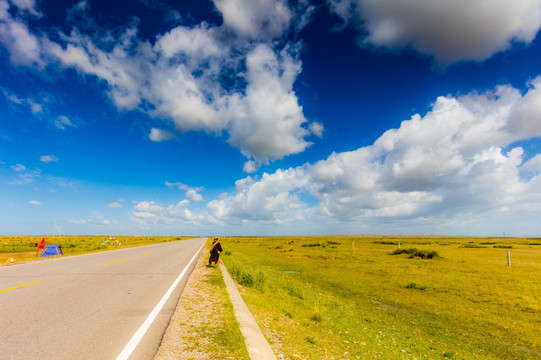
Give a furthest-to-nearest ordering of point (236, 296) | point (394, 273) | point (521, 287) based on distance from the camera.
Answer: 1. point (394, 273)
2. point (521, 287)
3. point (236, 296)

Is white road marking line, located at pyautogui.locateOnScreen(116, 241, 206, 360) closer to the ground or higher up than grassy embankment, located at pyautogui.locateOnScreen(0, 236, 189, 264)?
higher up

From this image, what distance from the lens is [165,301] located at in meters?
8.10

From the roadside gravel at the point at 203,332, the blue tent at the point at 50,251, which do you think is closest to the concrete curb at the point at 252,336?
the roadside gravel at the point at 203,332

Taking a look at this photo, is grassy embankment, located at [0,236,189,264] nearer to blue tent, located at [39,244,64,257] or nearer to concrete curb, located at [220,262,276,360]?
blue tent, located at [39,244,64,257]

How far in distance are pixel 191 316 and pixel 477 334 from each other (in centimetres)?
857

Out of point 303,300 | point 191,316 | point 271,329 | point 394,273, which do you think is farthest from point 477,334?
point 394,273

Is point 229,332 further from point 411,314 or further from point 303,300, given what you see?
point 411,314

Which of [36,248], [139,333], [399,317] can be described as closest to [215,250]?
[399,317]

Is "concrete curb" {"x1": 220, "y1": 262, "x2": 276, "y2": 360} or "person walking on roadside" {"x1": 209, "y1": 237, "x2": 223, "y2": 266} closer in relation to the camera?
"concrete curb" {"x1": 220, "y1": 262, "x2": 276, "y2": 360}

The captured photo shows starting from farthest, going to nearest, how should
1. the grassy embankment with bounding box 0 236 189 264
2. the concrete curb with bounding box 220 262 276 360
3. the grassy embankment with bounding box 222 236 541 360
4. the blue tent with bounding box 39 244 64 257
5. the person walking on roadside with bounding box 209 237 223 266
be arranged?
the grassy embankment with bounding box 0 236 189 264, the blue tent with bounding box 39 244 64 257, the person walking on roadside with bounding box 209 237 223 266, the grassy embankment with bounding box 222 236 541 360, the concrete curb with bounding box 220 262 276 360

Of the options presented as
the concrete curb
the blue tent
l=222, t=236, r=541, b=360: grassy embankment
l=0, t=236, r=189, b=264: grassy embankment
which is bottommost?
l=0, t=236, r=189, b=264: grassy embankment

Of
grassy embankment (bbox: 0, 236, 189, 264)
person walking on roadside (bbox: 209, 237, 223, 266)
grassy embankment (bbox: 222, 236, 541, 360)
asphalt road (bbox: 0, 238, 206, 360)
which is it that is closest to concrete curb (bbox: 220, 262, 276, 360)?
grassy embankment (bbox: 222, 236, 541, 360)

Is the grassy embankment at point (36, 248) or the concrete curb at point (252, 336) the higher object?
the concrete curb at point (252, 336)

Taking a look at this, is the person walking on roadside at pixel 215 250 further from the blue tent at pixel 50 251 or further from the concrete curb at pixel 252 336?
the blue tent at pixel 50 251
